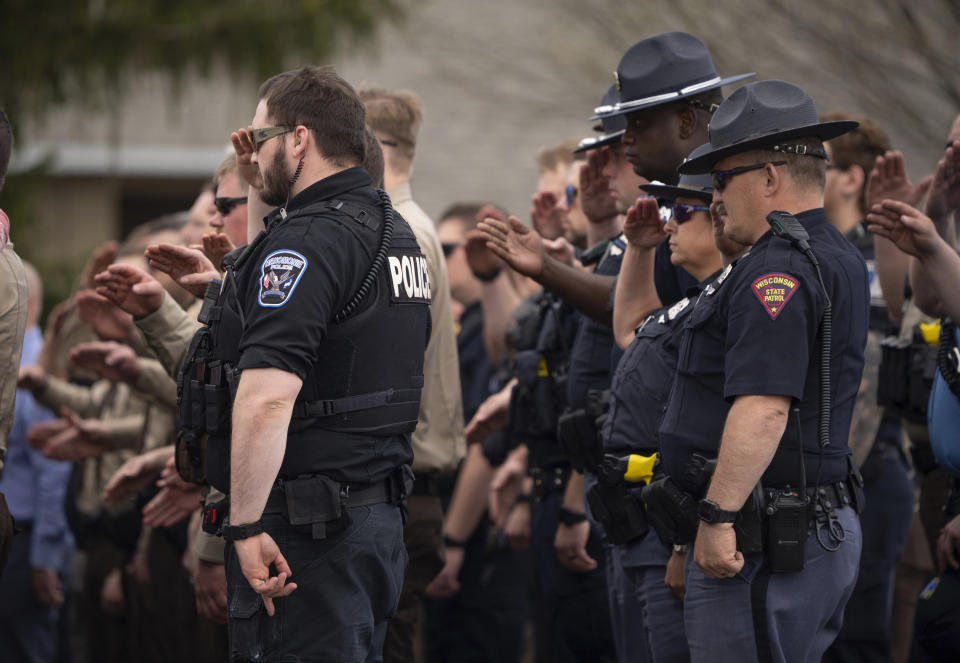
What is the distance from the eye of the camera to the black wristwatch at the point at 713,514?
11.1ft

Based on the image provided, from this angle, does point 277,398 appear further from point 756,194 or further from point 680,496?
point 756,194

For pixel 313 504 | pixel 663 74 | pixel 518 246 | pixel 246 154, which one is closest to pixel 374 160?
pixel 246 154

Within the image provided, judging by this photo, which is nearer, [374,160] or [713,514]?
[713,514]

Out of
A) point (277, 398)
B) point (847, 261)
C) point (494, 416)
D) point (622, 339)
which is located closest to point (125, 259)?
Result: point (494, 416)

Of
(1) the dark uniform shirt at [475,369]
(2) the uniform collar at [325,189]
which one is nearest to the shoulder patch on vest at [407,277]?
(2) the uniform collar at [325,189]

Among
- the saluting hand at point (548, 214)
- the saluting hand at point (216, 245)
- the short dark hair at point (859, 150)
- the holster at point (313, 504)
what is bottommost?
the holster at point (313, 504)

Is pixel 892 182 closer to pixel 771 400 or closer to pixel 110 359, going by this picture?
pixel 771 400

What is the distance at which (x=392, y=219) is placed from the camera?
12.1ft

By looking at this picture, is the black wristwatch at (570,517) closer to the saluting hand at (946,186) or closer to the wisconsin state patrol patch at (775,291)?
the saluting hand at (946,186)

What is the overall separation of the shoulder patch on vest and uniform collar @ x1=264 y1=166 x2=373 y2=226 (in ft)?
0.81

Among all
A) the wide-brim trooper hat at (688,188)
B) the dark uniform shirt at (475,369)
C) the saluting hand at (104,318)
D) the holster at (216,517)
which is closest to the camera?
the holster at (216,517)

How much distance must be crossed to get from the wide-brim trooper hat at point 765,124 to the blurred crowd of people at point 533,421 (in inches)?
3.4

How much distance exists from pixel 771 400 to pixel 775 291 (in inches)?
11.5

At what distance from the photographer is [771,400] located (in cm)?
335
